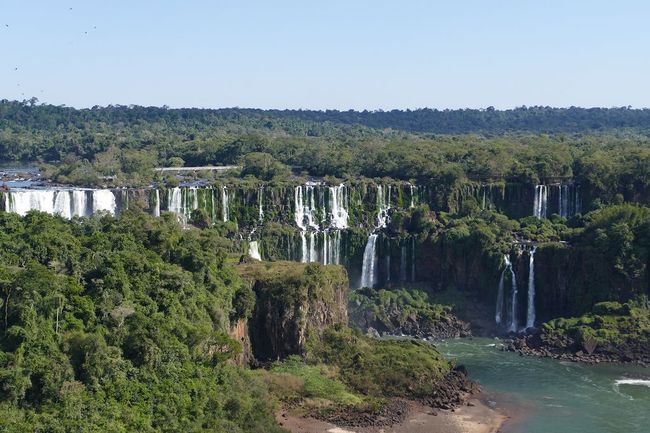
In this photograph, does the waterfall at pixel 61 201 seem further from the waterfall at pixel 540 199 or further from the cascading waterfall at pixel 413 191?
the waterfall at pixel 540 199

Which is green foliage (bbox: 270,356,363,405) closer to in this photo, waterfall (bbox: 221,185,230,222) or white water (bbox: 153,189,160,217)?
white water (bbox: 153,189,160,217)

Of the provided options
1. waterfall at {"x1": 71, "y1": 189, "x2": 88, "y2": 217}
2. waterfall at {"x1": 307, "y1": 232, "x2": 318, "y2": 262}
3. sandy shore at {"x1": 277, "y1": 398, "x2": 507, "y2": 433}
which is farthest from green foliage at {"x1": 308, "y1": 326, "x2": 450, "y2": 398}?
waterfall at {"x1": 71, "y1": 189, "x2": 88, "y2": 217}

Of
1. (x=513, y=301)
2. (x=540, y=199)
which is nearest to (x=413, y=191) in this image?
(x=540, y=199)

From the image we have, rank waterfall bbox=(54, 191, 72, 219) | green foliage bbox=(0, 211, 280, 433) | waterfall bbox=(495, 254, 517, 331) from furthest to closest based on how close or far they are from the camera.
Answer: waterfall bbox=(54, 191, 72, 219), waterfall bbox=(495, 254, 517, 331), green foliage bbox=(0, 211, 280, 433)

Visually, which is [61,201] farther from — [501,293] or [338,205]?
[501,293]

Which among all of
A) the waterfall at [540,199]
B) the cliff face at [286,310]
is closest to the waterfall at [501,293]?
the waterfall at [540,199]

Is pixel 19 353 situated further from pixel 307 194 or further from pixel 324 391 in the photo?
pixel 307 194
